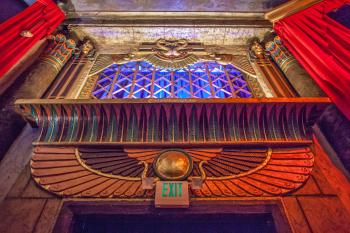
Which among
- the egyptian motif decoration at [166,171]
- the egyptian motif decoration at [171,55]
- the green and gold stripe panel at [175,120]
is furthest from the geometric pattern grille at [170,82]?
the egyptian motif decoration at [166,171]

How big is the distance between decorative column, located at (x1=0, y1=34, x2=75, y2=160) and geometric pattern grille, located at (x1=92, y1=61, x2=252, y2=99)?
2.78 ft

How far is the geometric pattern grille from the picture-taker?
4.35 m

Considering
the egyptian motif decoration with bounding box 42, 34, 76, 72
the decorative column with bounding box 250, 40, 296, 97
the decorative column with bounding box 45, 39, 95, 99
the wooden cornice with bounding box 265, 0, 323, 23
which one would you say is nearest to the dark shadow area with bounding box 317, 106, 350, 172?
the decorative column with bounding box 250, 40, 296, 97

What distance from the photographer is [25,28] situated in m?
3.95

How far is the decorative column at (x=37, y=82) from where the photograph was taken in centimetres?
328

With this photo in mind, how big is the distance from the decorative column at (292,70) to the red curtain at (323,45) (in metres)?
0.22

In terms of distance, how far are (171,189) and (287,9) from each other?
5055 millimetres

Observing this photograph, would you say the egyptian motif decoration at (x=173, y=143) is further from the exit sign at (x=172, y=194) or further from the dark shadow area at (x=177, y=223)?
the dark shadow area at (x=177, y=223)

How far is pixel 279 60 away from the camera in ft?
15.9

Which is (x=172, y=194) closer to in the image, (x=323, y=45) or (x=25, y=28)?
(x=323, y=45)

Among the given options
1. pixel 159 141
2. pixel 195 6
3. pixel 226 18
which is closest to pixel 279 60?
pixel 226 18

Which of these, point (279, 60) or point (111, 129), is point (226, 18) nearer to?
point (279, 60)

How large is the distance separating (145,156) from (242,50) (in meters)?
4.01

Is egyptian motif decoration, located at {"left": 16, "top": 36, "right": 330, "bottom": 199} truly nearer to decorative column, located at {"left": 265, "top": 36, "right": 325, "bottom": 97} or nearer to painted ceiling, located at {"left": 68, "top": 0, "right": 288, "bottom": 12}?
decorative column, located at {"left": 265, "top": 36, "right": 325, "bottom": 97}
